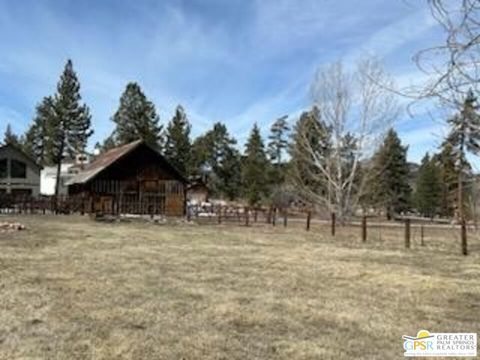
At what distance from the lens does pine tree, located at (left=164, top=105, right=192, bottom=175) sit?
65.4m

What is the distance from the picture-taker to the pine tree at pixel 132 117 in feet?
196

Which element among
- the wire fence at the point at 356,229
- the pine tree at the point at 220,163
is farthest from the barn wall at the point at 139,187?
the pine tree at the point at 220,163

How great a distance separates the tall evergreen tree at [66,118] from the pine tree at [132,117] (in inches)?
138

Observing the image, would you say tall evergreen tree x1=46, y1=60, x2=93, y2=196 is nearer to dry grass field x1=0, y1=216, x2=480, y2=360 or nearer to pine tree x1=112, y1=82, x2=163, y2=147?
pine tree x1=112, y1=82, x2=163, y2=147

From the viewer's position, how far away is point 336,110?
35406 mm

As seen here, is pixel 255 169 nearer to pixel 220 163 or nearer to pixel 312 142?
pixel 220 163

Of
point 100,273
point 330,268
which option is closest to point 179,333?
point 100,273

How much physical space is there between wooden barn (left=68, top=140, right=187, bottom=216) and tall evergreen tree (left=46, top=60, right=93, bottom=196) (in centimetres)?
1884

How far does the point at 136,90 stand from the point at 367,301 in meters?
55.3

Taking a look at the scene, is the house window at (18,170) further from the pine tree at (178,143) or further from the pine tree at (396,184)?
the pine tree at (396,184)

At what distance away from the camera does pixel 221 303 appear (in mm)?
7152

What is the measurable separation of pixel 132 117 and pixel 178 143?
7399mm

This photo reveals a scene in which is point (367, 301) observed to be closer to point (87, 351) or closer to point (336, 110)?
point (87, 351)

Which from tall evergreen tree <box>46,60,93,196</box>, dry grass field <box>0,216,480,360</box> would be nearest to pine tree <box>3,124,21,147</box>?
tall evergreen tree <box>46,60,93,196</box>
